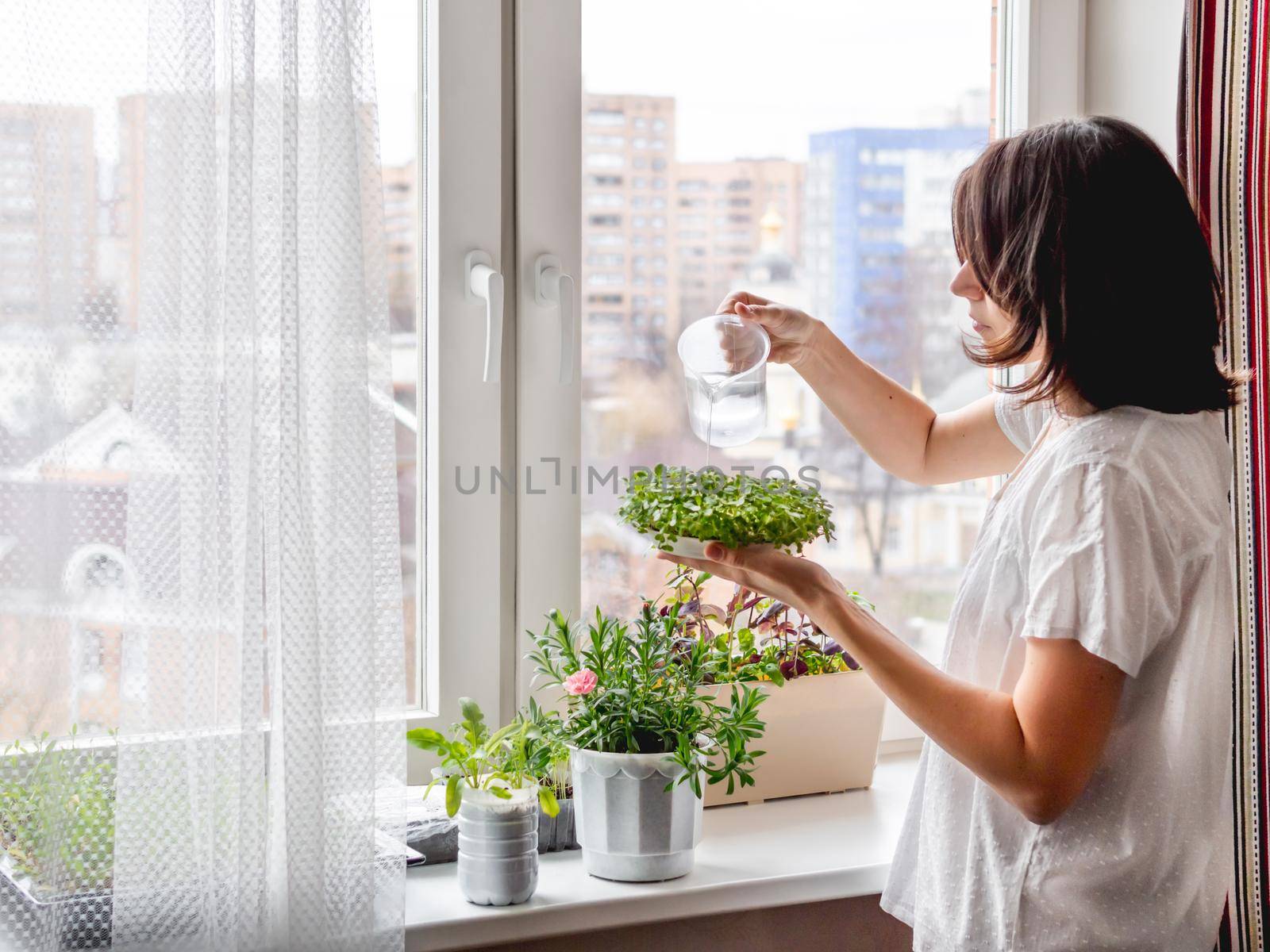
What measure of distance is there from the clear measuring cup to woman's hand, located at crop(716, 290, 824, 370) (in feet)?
0.08

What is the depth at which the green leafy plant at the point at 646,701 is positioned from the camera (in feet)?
4.28

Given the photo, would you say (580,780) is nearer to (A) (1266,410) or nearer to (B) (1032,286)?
(B) (1032,286)

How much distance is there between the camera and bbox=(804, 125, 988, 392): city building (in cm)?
170

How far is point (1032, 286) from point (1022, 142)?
15cm

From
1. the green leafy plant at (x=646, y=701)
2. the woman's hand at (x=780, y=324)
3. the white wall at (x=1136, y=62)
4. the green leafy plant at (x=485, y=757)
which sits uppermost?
the white wall at (x=1136, y=62)

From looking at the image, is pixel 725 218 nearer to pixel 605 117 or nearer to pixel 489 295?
pixel 605 117

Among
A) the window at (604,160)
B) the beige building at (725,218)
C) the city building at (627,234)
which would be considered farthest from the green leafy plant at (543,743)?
the window at (604,160)

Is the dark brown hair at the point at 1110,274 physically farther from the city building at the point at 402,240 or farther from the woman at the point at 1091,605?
the city building at the point at 402,240

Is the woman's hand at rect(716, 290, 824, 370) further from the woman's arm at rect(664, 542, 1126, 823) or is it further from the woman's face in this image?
the woman's arm at rect(664, 542, 1126, 823)

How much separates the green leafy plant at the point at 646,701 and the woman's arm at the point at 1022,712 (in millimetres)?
271

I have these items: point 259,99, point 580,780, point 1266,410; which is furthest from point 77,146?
point 1266,410

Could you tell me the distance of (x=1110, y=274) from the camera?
1.03 m

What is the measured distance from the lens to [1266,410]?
1.45m

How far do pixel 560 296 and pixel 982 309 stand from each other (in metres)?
0.53
